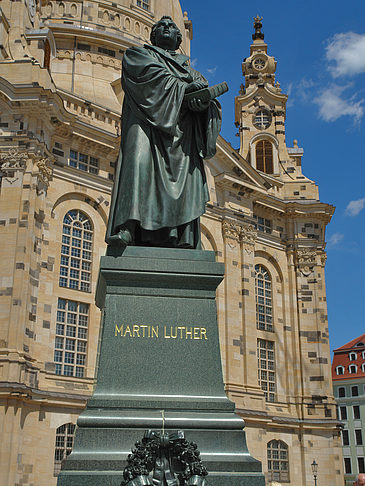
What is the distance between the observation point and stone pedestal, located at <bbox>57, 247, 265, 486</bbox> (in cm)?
509

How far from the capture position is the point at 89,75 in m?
36.4

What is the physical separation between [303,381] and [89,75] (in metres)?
22.0

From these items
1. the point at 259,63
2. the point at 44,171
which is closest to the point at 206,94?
the point at 44,171

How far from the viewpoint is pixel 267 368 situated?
34875 millimetres

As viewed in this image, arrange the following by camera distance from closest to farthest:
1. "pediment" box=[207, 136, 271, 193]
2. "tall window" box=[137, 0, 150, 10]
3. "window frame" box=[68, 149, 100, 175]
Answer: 1. "window frame" box=[68, 149, 100, 175]
2. "pediment" box=[207, 136, 271, 193]
3. "tall window" box=[137, 0, 150, 10]

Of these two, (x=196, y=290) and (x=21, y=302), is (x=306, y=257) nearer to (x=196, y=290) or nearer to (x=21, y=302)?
(x=21, y=302)

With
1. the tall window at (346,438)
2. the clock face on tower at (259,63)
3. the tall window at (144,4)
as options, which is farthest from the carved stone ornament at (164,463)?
the tall window at (346,438)

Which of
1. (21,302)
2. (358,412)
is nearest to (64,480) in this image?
(21,302)

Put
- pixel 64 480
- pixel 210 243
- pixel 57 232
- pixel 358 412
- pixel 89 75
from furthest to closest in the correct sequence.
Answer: pixel 358 412 < pixel 89 75 < pixel 210 243 < pixel 57 232 < pixel 64 480

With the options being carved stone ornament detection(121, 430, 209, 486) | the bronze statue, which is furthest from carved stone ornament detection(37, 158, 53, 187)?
carved stone ornament detection(121, 430, 209, 486)

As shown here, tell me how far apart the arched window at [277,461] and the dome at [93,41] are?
2080 centimetres

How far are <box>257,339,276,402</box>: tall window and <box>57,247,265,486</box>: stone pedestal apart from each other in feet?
95.2

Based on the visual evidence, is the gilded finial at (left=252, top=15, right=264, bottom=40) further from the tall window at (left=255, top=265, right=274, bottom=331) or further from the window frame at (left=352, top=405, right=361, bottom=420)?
the window frame at (left=352, top=405, right=361, bottom=420)

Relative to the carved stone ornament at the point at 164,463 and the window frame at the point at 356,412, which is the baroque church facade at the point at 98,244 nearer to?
the carved stone ornament at the point at 164,463
